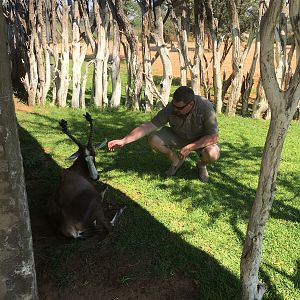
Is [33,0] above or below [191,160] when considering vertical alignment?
above

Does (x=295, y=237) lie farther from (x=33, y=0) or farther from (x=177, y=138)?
(x=33, y=0)

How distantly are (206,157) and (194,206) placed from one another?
0.82 m

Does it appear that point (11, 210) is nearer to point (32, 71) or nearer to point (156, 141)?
point (156, 141)

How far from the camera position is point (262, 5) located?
8.84 m

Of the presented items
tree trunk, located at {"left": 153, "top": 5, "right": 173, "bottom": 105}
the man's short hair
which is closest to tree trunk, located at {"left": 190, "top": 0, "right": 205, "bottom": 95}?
tree trunk, located at {"left": 153, "top": 5, "right": 173, "bottom": 105}

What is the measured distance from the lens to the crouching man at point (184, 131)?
16.7ft

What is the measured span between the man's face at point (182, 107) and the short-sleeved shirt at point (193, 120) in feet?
0.56

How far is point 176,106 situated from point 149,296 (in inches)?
97.9

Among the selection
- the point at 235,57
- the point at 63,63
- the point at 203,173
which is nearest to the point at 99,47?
the point at 63,63

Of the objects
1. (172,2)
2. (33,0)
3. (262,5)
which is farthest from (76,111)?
(262,5)

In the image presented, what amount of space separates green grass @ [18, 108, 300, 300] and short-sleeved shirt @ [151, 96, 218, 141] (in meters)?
0.67

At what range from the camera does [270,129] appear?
270cm

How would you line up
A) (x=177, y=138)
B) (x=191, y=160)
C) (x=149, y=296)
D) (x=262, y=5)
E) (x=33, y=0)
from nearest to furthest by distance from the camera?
(x=149, y=296) → (x=177, y=138) → (x=191, y=160) → (x=262, y=5) → (x=33, y=0)

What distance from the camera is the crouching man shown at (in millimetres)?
5102
